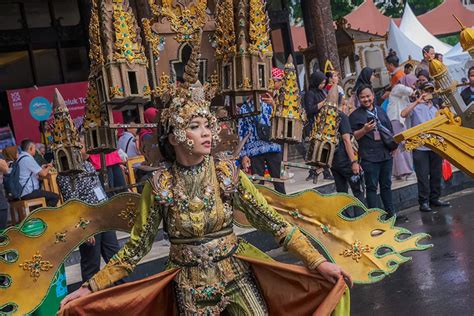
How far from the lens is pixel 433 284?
23.4 feet

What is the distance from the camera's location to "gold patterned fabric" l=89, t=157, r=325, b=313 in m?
4.23

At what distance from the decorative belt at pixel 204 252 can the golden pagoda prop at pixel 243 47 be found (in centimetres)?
116

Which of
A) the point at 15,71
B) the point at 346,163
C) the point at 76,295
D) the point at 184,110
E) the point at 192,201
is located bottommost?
the point at 346,163

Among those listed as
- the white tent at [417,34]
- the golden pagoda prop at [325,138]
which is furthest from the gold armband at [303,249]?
the white tent at [417,34]

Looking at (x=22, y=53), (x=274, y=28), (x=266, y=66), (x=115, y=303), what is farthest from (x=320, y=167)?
(x=274, y=28)

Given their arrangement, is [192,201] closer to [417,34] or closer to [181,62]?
[181,62]

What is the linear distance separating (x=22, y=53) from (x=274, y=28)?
19.3ft

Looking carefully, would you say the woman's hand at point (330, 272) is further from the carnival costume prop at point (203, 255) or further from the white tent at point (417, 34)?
the white tent at point (417, 34)

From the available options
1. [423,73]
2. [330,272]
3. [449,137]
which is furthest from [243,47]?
[423,73]

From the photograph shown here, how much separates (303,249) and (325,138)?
3.50ft

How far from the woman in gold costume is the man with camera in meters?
6.74

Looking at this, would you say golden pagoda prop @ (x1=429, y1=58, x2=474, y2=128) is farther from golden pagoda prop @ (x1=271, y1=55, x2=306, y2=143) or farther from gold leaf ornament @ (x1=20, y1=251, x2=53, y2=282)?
gold leaf ornament @ (x1=20, y1=251, x2=53, y2=282)

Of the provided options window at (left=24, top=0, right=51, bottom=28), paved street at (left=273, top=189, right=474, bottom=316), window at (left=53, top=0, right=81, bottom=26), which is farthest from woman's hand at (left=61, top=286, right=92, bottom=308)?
window at (left=53, top=0, right=81, bottom=26)

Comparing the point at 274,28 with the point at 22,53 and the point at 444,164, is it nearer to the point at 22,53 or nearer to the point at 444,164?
the point at 22,53
